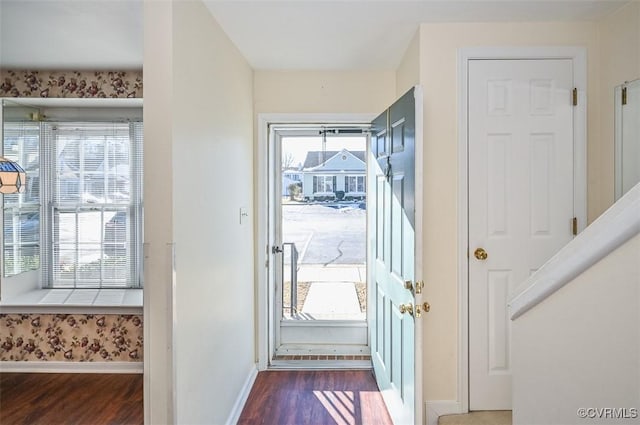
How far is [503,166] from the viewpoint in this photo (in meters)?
2.24

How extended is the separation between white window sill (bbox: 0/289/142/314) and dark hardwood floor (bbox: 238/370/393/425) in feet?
3.77

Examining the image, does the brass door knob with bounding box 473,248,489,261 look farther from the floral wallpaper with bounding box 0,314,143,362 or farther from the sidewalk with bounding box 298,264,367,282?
the floral wallpaper with bounding box 0,314,143,362

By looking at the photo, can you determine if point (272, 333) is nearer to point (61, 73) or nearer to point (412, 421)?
point (412, 421)

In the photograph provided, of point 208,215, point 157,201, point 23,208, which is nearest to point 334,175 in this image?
point 208,215

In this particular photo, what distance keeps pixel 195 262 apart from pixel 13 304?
2.11m

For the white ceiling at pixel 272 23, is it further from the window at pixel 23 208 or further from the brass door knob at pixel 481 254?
the brass door knob at pixel 481 254

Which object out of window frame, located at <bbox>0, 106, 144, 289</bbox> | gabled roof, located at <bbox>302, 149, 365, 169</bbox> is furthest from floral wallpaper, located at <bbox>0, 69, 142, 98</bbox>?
gabled roof, located at <bbox>302, 149, 365, 169</bbox>

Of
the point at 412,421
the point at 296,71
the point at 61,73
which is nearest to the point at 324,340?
the point at 412,421

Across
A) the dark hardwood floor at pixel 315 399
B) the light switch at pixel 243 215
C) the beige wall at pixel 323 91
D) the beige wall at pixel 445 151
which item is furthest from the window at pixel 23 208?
the beige wall at pixel 445 151

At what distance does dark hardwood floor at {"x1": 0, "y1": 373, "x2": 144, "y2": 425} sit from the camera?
243 cm

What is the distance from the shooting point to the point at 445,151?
7.37 ft

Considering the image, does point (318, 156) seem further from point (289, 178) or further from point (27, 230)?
point (27, 230)

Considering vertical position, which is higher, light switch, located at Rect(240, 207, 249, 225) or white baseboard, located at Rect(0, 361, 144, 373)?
light switch, located at Rect(240, 207, 249, 225)

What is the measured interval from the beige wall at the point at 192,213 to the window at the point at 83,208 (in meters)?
1.06
